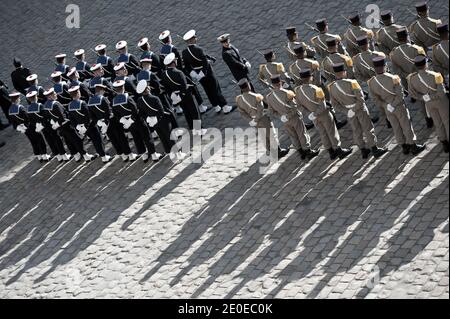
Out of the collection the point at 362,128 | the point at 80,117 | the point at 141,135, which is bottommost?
the point at 362,128

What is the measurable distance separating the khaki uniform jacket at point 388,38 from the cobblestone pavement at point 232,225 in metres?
1.23

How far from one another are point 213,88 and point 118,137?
2270 millimetres

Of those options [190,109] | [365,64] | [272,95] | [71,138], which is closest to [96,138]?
[71,138]

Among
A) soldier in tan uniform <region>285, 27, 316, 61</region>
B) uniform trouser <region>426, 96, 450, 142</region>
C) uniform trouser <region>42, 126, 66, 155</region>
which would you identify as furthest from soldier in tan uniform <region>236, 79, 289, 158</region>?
uniform trouser <region>42, 126, 66, 155</region>

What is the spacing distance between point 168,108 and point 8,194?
391 cm

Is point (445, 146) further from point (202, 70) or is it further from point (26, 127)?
point (26, 127)

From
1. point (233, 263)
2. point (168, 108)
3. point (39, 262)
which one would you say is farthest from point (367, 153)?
point (39, 262)

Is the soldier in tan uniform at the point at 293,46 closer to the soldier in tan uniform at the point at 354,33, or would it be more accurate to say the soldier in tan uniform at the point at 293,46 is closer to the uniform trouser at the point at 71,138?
the soldier in tan uniform at the point at 354,33

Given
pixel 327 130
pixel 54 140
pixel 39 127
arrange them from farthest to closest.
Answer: pixel 54 140, pixel 39 127, pixel 327 130

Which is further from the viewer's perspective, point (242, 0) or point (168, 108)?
point (242, 0)

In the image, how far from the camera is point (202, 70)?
20.6 m

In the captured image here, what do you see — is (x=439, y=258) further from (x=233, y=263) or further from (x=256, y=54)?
(x=256, y=54)

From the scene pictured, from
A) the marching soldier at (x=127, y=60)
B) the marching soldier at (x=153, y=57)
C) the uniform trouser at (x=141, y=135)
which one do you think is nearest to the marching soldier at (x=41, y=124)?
the marching soldier at (x=127, y=60)

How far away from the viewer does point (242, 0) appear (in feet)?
83.2
